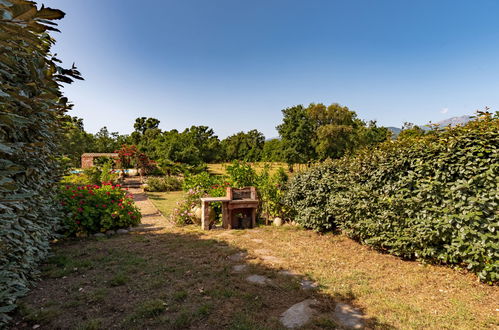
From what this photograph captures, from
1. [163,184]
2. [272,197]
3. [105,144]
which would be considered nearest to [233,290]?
[272,197]

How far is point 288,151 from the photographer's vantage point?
3106cm

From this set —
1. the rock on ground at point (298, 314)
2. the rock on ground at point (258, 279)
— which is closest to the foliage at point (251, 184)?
the rock on ground at point (258, 279)

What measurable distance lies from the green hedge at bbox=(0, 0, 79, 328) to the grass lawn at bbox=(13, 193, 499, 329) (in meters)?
0.62

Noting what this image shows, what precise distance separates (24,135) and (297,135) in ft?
97.1

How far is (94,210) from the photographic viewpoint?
6426 millimetres

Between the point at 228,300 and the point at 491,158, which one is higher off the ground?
the point at 491,158

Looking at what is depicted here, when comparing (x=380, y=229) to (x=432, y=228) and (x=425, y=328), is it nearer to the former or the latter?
(x=432, y=228)

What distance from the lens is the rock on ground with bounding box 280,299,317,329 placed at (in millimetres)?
2879

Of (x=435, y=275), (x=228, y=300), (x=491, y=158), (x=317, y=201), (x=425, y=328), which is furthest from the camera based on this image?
(x=317, y=201)

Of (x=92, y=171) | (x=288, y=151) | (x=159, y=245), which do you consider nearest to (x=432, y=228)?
(x=159, y=245)

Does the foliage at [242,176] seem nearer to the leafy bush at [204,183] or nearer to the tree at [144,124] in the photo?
the leafy bush at [204,183]

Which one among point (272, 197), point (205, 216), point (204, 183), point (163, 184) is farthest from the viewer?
point (163, 184)

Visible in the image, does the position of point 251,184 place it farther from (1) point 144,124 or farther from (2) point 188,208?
(1) point 144,124

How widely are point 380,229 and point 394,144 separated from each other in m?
1.71
